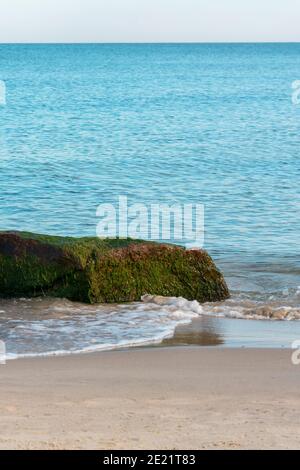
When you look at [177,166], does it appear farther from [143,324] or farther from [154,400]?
[154,400]

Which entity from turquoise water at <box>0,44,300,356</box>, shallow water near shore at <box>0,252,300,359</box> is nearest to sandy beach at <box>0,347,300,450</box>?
shallow water near shore at <box>0,252,300,359</box>

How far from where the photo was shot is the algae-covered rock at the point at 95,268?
9766mm

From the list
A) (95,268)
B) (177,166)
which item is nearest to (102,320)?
(95,268)

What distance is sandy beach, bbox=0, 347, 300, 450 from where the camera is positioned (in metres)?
5.54

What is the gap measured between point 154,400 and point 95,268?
3.38 m

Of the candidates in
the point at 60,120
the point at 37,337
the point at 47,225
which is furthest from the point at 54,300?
the point at 60,120

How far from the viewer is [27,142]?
33.7m

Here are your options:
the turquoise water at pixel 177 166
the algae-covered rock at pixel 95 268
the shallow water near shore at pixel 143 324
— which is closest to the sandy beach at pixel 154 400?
the shallow water near shore at pixel 143 324

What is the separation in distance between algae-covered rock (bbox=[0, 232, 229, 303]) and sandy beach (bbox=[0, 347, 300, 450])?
187 cm

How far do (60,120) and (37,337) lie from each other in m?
35.2

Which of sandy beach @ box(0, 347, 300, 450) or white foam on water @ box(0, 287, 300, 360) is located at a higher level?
sandy beach @ box(0, 347, 300, 450)

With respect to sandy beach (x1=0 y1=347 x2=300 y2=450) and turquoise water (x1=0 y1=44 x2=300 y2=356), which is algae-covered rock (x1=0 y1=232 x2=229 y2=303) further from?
sandy beach (x1=0 y1=347 x2=300 y2=450)

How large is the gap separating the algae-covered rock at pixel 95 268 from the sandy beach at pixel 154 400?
1869mm
